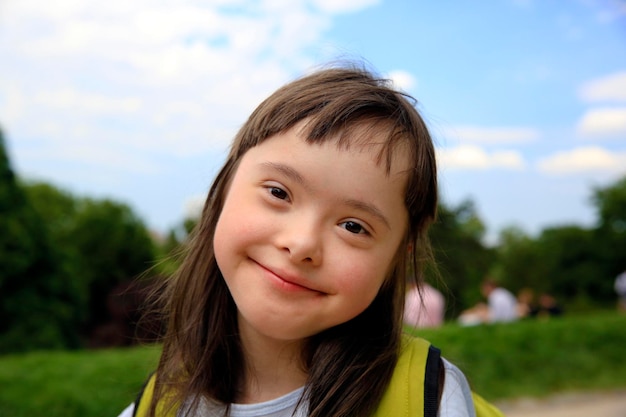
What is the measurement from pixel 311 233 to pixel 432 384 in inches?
16.7

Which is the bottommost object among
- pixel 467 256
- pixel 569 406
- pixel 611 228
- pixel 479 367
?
pixel 569 406

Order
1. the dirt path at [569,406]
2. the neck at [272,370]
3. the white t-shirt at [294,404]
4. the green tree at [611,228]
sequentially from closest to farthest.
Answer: the white t-shirt at [294,404], the neck at [272,370], the dirt path at [569,406], the green tree at [611,228]

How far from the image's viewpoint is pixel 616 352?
7.89 meters

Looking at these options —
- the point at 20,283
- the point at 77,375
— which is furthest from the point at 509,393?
the point at 20,283

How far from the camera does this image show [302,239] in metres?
1.28

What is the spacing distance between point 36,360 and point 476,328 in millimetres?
4503

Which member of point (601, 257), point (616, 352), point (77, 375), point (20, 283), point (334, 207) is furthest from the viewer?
point (601, 257)

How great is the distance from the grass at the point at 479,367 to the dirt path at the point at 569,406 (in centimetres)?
11

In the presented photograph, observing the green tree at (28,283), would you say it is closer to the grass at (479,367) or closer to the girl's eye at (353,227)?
the grass at (479,367)

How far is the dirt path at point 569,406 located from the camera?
6.40m

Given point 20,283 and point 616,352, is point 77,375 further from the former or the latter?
point 20,283

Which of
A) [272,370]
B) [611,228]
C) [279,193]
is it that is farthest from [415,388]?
[611,228]

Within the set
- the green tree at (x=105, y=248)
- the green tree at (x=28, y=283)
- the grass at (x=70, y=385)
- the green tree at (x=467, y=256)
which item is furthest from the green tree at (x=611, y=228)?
the grass at (x=70, y=385)

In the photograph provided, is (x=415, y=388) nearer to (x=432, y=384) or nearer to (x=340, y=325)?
(x=432, y=384)
